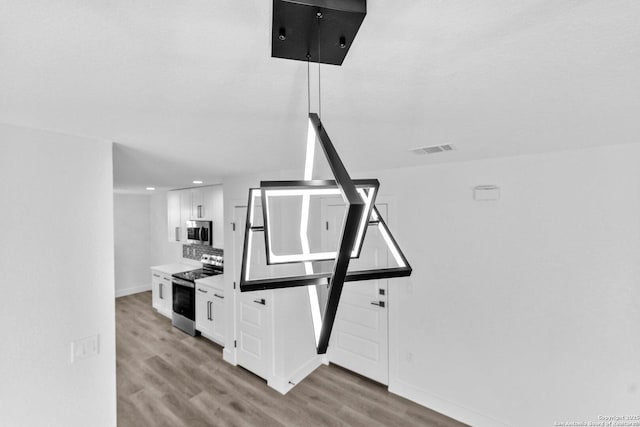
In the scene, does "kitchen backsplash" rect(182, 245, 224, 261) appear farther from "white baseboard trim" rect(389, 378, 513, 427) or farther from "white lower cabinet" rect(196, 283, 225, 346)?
"white baseboard trim" rect(389, 378, 513, 427)

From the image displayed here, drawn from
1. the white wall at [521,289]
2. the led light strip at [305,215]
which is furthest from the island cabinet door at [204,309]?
the led light strip at [305,215]

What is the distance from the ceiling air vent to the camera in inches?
80.0

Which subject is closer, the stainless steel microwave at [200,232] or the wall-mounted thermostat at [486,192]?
the wall-mounted thermostat at [486,192]

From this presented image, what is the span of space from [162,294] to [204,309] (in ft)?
5.46

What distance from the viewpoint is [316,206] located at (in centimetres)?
367

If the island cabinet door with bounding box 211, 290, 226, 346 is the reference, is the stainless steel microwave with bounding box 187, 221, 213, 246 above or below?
above

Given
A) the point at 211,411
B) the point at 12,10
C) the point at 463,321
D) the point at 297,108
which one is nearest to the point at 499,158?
the point at 463,321

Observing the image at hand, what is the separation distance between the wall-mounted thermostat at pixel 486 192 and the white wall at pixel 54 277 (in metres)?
3.04


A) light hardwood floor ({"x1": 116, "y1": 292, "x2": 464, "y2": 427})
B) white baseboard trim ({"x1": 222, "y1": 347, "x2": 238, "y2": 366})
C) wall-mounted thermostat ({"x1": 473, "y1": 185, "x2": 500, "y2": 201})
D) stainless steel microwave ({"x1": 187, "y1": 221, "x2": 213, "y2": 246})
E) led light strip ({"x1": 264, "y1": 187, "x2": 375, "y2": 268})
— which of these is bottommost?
light hardwood floor ({"x1": 116, "y1": 292, "x2": 464, "y2": 427})

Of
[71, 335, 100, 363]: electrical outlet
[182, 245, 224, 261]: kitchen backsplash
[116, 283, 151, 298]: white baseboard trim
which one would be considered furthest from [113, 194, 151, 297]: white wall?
[71, 335, 100, 363]: electrical outlet

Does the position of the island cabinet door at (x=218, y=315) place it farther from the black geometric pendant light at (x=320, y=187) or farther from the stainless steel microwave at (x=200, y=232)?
the black geometric pendant light at (x=320, y=187)

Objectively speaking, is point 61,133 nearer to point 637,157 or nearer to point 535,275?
point 535,275

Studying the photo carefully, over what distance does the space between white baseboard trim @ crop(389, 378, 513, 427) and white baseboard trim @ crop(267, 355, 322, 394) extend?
103 centimetres

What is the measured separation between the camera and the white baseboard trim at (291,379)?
120 inches
